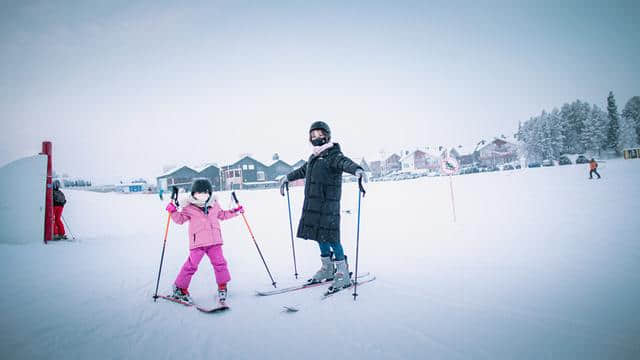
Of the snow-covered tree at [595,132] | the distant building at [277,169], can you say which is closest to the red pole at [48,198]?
the distant building at [277,169]

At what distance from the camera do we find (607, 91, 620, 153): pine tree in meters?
42.2

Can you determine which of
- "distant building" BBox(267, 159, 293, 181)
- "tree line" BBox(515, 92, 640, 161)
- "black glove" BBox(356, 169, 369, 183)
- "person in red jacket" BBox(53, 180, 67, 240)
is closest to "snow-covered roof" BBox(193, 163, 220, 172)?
"distant building" BBox(267, 159, 293, 181)

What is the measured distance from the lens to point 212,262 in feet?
10.0

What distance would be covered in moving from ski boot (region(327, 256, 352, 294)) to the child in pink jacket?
3.82 ft

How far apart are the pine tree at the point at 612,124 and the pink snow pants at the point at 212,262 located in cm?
6013

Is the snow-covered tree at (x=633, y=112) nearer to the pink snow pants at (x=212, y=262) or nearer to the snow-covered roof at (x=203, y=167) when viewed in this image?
the pink snow pants at (x=212, y=262)

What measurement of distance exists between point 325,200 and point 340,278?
0.92m

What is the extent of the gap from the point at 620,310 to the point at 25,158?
10278 millimetres

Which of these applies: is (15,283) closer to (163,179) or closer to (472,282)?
(472,282)

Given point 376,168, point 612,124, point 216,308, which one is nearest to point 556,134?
point 612,124

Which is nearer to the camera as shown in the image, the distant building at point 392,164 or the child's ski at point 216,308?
the child's ski at point 216,308

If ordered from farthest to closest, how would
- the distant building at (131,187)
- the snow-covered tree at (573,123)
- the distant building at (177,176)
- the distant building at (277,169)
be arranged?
the distant building at (277,169), the snow-covered tree at (573,123), the distant building at (177,176), the distant building at (131,187)

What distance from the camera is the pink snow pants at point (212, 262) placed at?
3057mm

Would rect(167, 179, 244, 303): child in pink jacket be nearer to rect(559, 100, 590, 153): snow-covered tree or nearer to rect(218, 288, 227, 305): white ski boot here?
rect(218, 288, 227, 305): white ski boot
